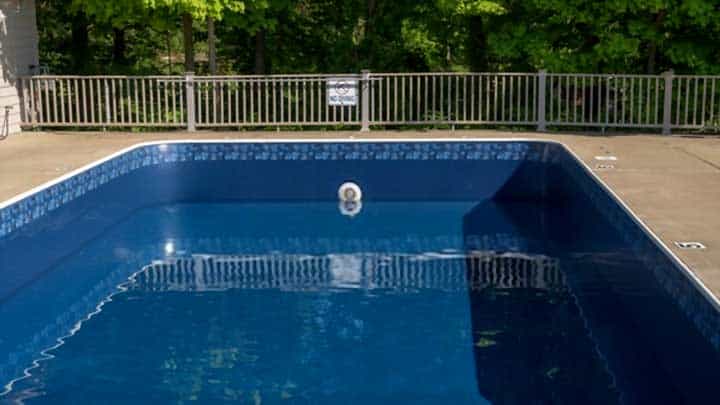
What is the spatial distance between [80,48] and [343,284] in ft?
40.0

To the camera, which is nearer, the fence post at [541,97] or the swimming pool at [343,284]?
the swimming pool at [343,284]

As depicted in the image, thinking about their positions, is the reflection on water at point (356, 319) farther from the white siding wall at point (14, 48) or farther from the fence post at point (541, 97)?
the white siding wall at point (14, 48)

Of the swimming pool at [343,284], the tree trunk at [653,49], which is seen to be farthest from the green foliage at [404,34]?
the swimming pool at [343,284]

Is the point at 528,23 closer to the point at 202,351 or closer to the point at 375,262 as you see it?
the point at 375,262

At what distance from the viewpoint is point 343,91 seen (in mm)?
13172

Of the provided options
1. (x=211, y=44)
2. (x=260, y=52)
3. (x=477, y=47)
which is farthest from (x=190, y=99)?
(x=477, y=47)

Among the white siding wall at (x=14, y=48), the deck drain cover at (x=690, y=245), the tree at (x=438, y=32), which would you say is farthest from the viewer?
the tree at (x=438, y=32)

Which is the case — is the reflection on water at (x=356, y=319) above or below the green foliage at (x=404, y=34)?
below

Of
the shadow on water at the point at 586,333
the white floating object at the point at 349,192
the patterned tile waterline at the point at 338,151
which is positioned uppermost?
the patterned tile waterline at the point at 338,151


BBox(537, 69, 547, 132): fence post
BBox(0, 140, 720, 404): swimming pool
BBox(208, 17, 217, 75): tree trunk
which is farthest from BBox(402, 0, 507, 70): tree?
BBox(0, 140, 720, 404): swimming pool

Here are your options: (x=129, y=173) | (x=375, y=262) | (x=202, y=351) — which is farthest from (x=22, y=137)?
(x=202, y=351)

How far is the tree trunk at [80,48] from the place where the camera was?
60.5 ft

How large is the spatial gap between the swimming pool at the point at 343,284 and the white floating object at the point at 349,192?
0.26 meters

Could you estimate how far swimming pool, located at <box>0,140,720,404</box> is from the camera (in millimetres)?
5758
